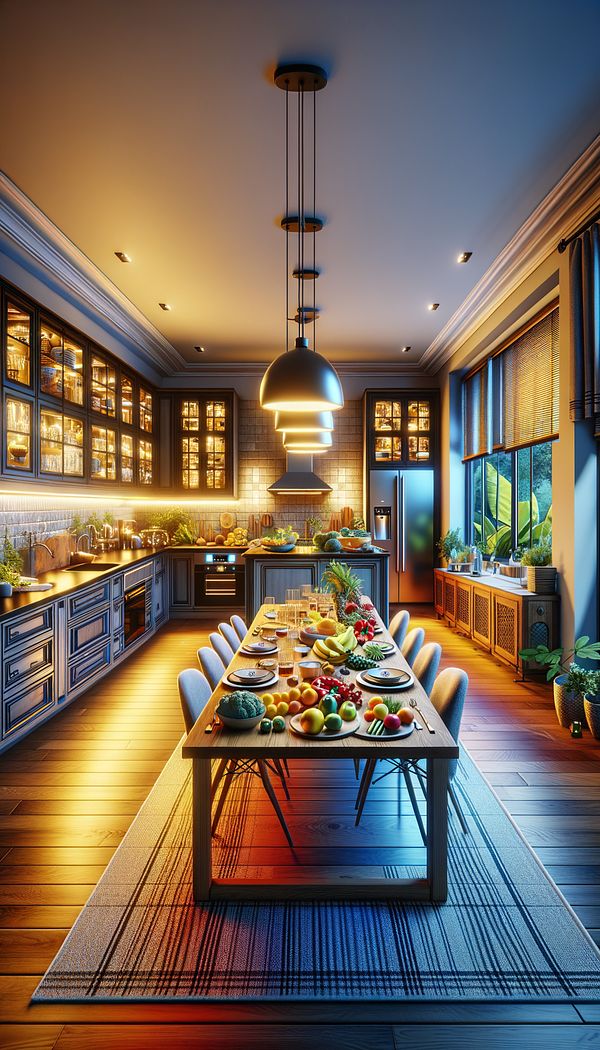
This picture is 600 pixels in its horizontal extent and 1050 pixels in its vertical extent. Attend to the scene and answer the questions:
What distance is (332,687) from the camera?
2.35 m

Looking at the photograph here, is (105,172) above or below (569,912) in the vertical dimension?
above

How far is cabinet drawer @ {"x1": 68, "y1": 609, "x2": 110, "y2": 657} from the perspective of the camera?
444 cm

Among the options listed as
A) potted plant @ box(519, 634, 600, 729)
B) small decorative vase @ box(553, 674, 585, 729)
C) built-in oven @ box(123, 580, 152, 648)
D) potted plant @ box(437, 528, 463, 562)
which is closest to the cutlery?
potted plant @ box(519, 634, 600, 729)

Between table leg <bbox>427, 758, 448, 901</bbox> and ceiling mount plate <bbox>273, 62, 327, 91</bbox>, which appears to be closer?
table leg <bbox>427, 758, 448, 901</bbox>

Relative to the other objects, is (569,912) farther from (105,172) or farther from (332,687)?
(105,172)

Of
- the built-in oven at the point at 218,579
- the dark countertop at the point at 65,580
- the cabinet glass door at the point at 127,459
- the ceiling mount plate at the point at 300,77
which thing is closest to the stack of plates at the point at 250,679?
the dark countertop at the point at 65,580

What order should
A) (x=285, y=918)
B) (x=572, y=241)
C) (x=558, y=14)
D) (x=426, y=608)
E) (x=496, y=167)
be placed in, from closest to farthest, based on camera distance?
(x=285, y=918), (x=558, y=14), (x=496, y=167), (x=572, y=241), (x=426, y=608)

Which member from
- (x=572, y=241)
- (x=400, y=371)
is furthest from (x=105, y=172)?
(x=400, y=371)

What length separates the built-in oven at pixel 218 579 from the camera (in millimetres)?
7898

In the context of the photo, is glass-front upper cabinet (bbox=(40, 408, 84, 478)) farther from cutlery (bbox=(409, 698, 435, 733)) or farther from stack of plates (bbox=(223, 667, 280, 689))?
cutlery (bbox=(409, 698, 435, 733))

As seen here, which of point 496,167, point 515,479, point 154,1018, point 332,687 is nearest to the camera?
point 154,1018

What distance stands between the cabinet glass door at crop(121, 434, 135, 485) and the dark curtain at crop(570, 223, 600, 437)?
4.70 m

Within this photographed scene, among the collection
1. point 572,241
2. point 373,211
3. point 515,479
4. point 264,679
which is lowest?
point 264,679

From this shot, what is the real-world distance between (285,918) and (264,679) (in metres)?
0.85
